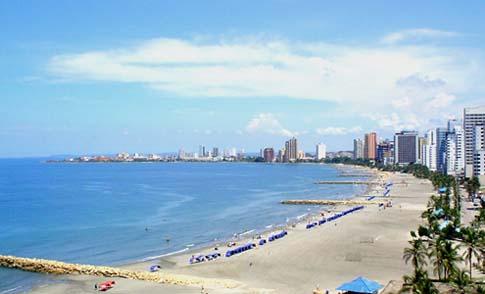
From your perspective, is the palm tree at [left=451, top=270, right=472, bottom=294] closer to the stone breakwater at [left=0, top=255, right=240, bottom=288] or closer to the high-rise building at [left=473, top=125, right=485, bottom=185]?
the stone breakwater at [left=0, top=255, right=240, bottom=288]

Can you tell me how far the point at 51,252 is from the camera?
55062 millimetres

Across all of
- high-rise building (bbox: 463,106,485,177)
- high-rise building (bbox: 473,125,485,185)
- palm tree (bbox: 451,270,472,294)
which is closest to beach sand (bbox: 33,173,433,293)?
palm tree (bbox: 451,270,472,294)

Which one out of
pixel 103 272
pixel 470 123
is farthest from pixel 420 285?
pixel 470 123

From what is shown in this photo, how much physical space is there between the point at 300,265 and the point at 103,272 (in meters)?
15.2

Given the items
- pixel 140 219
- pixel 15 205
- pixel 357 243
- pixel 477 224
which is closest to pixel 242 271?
pixel 357 243

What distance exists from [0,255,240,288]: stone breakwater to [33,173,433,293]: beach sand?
0.91 meters

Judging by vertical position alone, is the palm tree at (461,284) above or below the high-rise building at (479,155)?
below

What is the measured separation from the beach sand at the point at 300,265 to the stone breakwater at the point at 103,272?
0.91m

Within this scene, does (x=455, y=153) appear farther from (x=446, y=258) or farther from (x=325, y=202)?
(x=446, y=258)

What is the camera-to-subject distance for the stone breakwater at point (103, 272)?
39128 millimetres

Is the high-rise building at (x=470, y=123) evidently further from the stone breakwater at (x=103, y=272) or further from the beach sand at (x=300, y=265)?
the stone breakwater at (x=103, y=272)

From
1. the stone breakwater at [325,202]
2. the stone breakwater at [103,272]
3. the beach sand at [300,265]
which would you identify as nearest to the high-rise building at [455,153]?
the stone breakwater at [325,202]

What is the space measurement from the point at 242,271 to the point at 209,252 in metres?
9.96

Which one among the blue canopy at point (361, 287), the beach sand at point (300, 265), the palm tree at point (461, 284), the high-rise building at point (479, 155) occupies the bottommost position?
the beach sand at point (300, 265)
